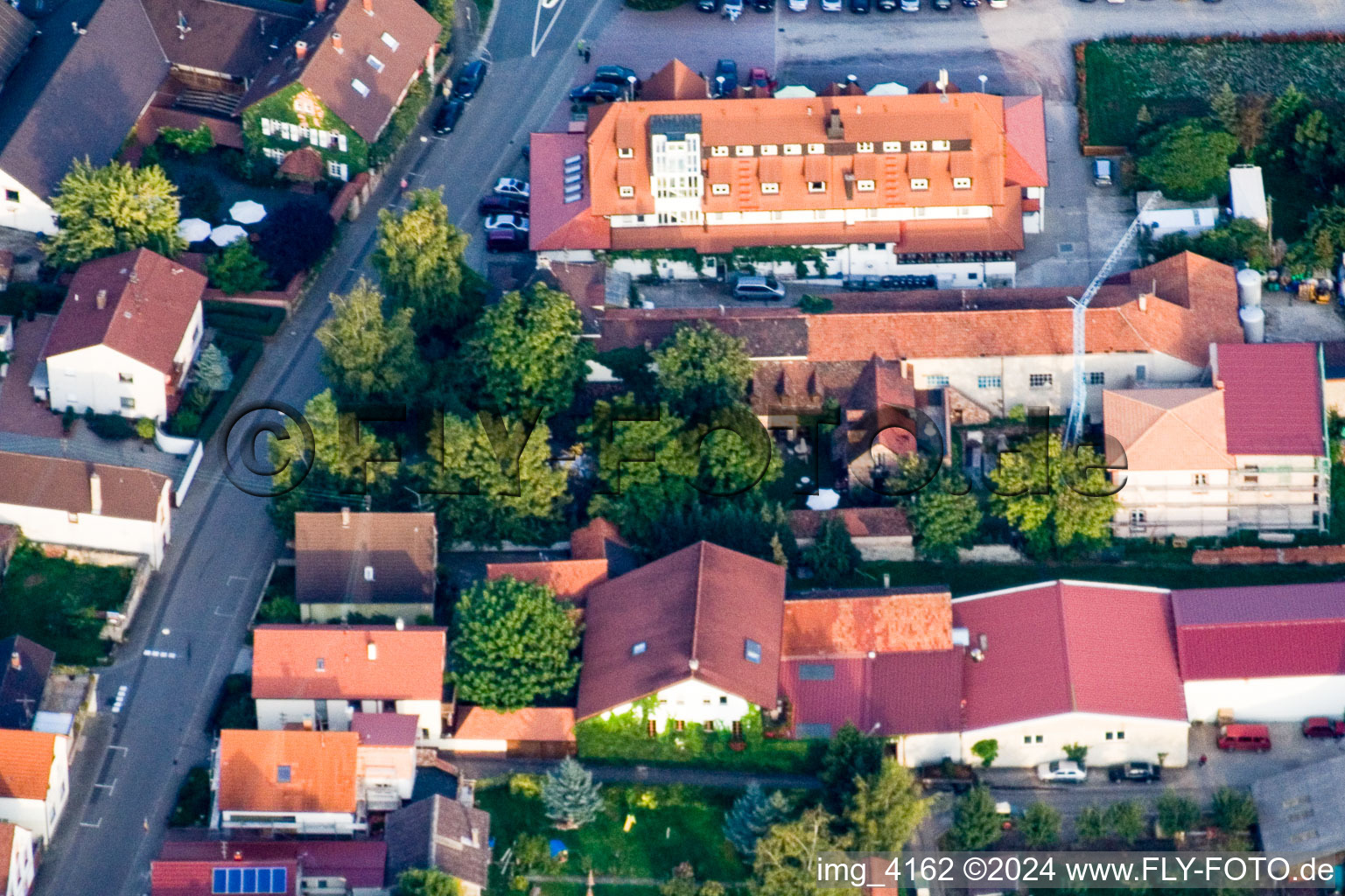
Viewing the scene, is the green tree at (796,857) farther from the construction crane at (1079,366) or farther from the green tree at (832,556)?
the construction crane at (1079,366)

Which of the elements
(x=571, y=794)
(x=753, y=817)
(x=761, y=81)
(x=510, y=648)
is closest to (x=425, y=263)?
(x=510, y=648)

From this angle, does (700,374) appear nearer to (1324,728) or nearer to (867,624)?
(867,624)

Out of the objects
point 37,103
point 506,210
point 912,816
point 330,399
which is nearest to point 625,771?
point 912,816

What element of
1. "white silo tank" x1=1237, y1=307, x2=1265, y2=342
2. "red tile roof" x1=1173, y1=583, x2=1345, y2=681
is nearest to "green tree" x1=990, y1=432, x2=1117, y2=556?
"red tile roof" x1=1173, y1=583, x2=1345, y2=681

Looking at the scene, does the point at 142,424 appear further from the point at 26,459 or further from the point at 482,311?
the point at 482,311

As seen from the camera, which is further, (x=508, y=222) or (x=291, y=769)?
(x=508, y=222)

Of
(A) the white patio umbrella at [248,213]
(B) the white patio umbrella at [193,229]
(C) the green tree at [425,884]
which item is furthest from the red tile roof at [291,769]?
(A) the white patio umbrella at [248,213]

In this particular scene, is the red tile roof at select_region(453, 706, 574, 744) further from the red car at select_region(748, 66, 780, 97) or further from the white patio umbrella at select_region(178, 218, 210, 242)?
the red car at select_region(748, 66, 780, 97)
